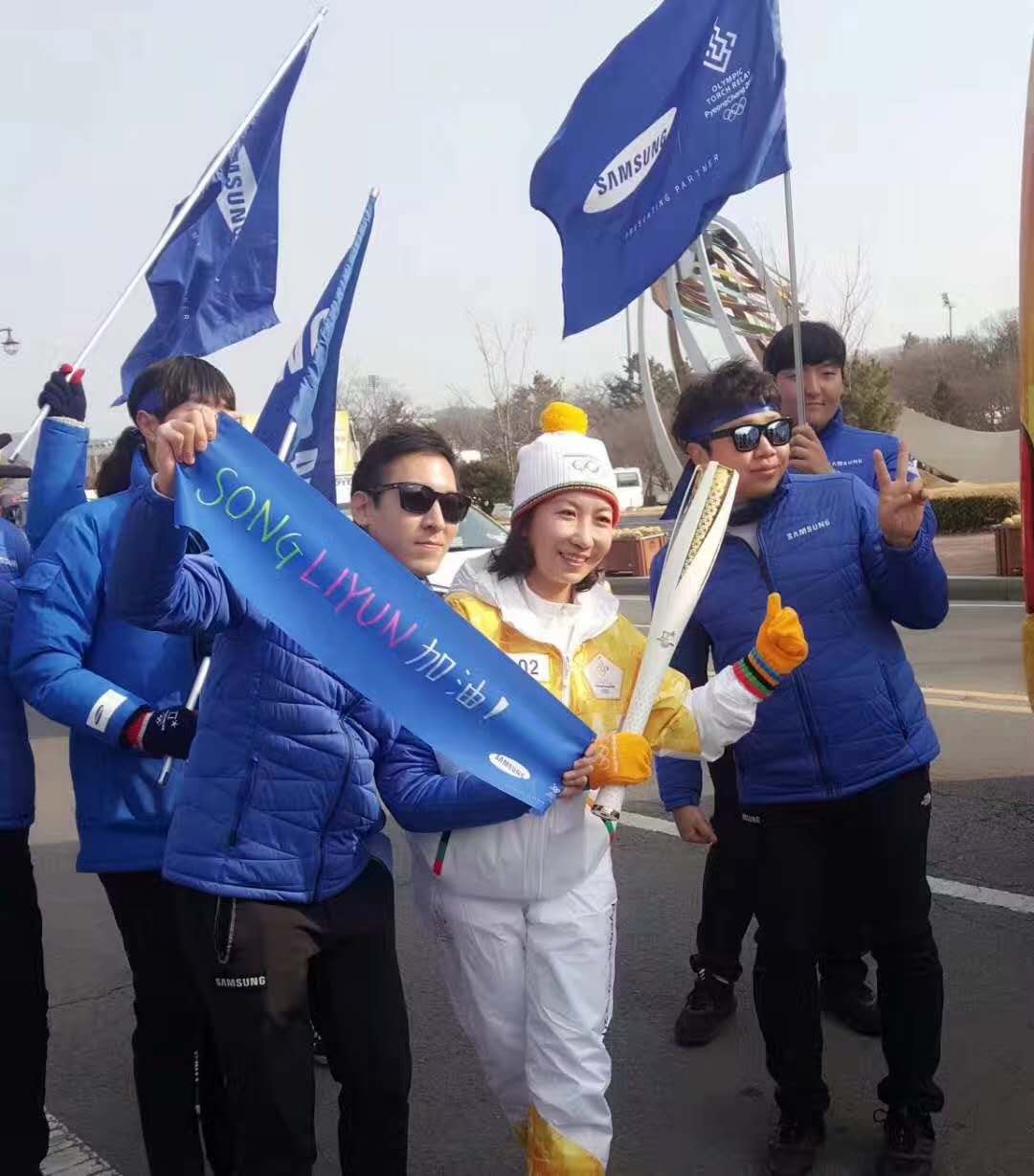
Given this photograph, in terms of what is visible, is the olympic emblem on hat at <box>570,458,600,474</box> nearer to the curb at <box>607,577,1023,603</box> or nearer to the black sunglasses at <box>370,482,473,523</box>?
the black sunglasses at <box>370,482,473,523</box>

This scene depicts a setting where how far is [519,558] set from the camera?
2.66 metres

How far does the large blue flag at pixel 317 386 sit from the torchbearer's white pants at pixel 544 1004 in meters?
1.80

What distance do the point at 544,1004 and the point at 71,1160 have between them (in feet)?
5.76

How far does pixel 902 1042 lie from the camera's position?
2.93 meters

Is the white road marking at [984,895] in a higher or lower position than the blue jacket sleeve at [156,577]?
lower

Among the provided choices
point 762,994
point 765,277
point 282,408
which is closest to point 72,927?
point 282,408

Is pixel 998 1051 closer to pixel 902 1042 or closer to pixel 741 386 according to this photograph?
pixel 902 1042

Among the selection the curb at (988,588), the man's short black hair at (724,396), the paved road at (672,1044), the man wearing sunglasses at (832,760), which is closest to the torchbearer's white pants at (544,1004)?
the man wearing sunglasses at (832,760)

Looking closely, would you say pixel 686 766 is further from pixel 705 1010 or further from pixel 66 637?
pixel 66 637

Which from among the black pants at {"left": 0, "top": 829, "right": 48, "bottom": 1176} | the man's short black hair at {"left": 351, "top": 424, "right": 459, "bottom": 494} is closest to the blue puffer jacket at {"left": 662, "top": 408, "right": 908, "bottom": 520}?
the man's short black hair at {"left": 351, "top": 424, "right": 459, "bottom": 494}

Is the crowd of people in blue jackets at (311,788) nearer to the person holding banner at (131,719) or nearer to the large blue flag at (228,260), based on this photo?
the person holding banner at (131,719)

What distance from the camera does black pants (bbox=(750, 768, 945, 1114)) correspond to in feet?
9.62

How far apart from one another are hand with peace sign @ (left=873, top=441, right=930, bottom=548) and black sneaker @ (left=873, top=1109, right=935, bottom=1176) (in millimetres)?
1365

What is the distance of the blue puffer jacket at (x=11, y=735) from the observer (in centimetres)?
280
